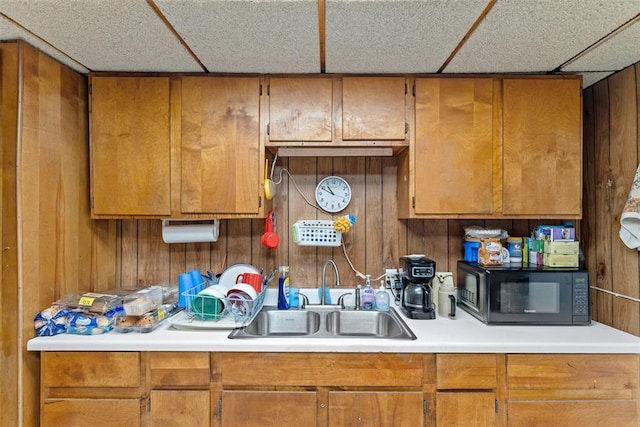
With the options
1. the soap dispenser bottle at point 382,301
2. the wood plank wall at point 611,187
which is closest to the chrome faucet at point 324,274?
the soap dispenser bottle at point 382,301

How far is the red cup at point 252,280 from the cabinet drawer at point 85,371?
588 mm

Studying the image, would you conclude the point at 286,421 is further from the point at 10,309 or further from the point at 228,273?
→ the point at 10,309

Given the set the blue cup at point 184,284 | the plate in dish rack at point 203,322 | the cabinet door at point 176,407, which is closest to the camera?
the cabinet door at point 176,407

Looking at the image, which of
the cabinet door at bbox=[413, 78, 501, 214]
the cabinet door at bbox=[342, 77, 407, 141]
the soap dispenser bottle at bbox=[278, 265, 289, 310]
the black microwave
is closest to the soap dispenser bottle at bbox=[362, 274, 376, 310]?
the soap dispenser bottle at bbox=[278, 265, 289, 310]

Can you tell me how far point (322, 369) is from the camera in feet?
4.54

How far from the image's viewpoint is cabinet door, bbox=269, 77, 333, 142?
1688 mm

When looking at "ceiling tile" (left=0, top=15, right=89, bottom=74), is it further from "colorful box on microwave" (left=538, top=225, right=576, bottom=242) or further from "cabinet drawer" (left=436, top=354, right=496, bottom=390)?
"colorful box on microwave" (left=538, top=225, right=576, bottom=242)

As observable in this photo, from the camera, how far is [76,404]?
1.39 metres

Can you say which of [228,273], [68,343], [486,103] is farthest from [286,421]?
[486,103]

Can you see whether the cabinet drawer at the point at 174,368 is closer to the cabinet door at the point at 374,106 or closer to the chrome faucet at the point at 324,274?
the chrome faucet at the point at 324,274

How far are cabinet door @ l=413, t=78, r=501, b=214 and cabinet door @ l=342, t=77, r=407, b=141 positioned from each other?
3.7 inches

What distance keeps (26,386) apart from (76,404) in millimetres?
225

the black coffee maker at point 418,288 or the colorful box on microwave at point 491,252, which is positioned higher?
the colorful box on microwave at point 491,252

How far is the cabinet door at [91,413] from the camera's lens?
4.54ft
